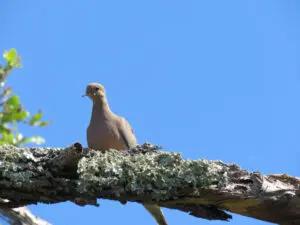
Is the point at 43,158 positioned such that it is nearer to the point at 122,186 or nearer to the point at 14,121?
the point at 122,186

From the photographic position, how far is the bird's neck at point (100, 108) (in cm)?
793

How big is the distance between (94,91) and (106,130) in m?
1.11

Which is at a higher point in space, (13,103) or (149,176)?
(149,176)

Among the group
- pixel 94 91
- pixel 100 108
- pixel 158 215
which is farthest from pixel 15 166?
pixel 94 91

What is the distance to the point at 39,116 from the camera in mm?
4109

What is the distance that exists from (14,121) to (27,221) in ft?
7.02

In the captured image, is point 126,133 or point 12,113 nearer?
point 12,113

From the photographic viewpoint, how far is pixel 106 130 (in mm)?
7504

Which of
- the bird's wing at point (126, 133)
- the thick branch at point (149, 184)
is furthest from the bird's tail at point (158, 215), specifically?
the bird's wing at point (126, 133)

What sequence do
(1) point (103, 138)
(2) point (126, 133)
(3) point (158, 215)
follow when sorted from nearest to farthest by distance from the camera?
1. (3) point (158, 215)
2. (1) point (103, 138)
3. (2) point (126, 133)

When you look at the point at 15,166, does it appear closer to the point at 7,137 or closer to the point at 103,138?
the point at 7,137

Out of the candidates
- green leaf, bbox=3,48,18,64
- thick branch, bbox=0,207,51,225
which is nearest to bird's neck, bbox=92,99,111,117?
thick branch, bbox=0,207,51,225

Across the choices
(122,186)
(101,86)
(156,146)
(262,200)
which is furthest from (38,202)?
(101,86)

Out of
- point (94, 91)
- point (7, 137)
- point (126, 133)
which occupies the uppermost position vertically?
point (94, 91)
